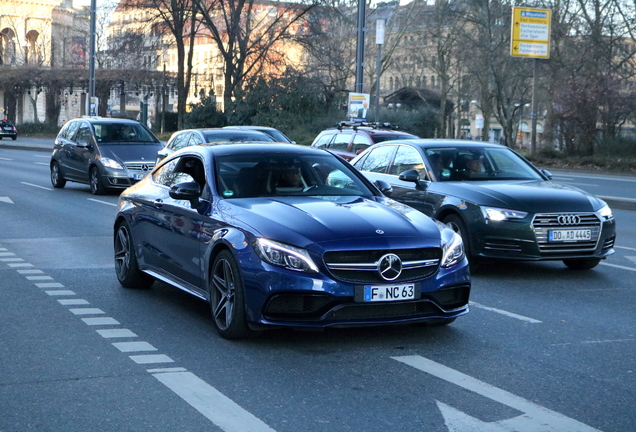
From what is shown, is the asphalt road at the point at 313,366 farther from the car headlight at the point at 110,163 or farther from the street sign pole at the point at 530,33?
the street sign pole at the point at 530,33

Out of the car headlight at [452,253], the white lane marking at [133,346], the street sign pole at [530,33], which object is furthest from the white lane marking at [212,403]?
the street sign pole at [530,33]

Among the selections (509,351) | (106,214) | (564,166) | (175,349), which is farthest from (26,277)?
(564,166)

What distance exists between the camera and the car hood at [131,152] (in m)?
21.8

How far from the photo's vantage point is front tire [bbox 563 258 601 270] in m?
10.9

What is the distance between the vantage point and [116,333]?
743cm

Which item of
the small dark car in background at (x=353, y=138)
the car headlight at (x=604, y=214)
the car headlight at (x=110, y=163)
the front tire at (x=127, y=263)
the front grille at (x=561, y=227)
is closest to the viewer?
→ the front tire at (x=127, y=263)

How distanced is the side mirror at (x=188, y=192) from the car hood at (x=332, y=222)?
273 millimetres

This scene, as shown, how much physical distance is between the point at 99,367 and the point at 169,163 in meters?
3.20

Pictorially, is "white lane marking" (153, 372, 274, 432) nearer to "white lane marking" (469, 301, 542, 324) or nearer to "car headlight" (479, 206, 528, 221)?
"white lane marking" (469, 301, 542, 324)

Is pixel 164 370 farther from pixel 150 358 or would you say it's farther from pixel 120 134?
pixel 120 134

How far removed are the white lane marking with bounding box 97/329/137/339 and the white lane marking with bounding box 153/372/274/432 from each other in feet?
4.19

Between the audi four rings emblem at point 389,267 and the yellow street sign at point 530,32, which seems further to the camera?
the yellow street sign at point 530,32

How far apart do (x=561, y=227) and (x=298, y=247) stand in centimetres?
430

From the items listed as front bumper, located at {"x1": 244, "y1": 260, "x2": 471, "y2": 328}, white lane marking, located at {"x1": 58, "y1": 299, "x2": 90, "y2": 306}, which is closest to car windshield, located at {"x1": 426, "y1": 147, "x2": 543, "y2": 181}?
white lane marking, located at {"x1": 58, "y1": 299, "x2": 90, "y2": 306}
